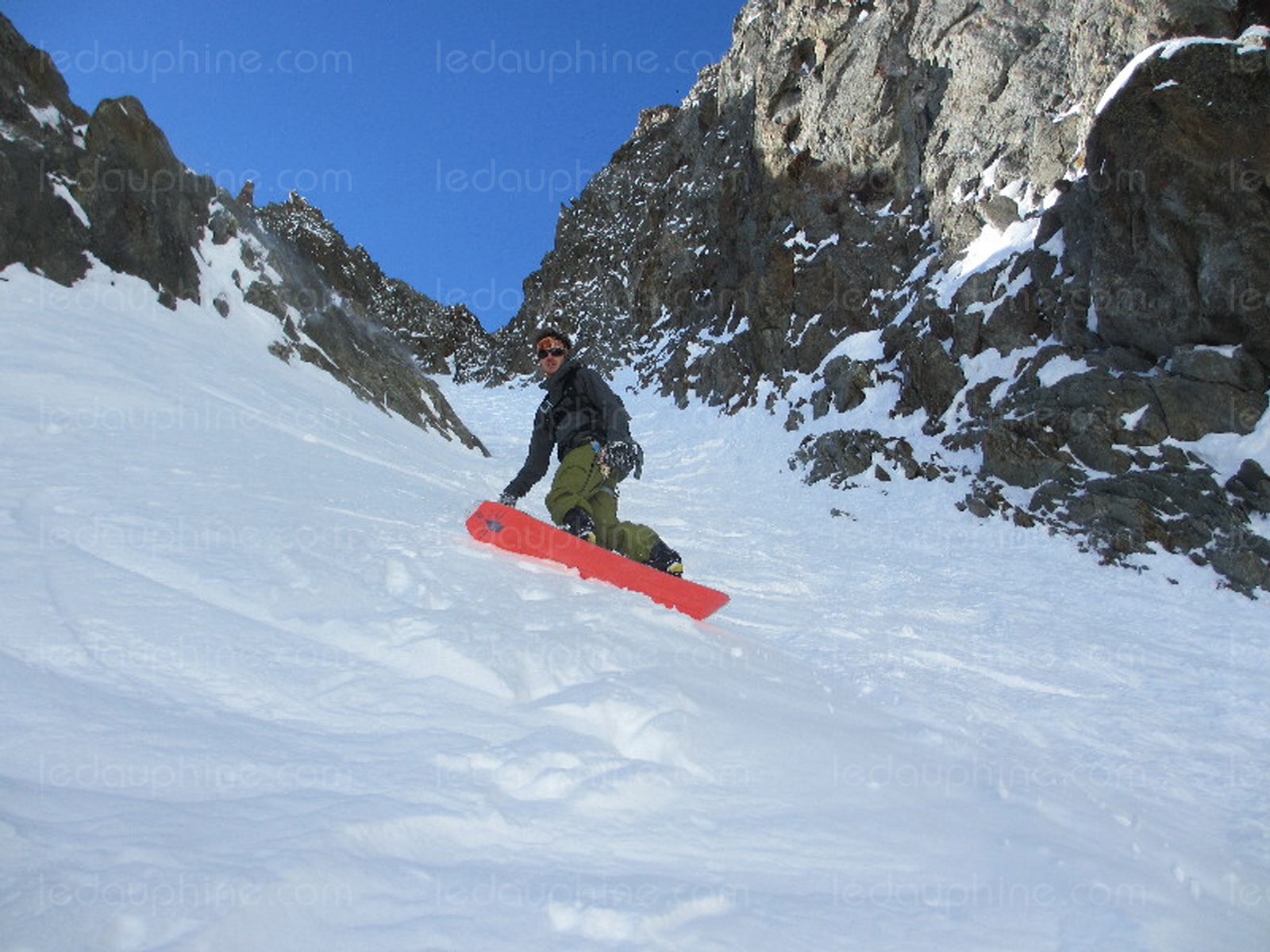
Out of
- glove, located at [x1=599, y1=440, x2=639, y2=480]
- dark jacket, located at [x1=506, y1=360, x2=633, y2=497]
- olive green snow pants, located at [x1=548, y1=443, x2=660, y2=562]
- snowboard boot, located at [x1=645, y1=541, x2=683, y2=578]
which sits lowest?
snowboard boot, located at [x1=645, y1=541, x2=683, y2=578]

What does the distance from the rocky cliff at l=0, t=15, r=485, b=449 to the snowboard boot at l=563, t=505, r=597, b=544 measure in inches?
334

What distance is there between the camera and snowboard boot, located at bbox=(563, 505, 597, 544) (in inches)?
195

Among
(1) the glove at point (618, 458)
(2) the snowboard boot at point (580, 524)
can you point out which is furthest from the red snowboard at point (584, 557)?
(1) the glove at point (618, 458)

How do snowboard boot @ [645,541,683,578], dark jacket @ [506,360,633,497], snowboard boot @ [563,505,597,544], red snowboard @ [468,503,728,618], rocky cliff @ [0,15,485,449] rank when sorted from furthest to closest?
rocky cliff @ [0,15,485,449] → dark jacket @ [506,360,633,497] → snowboard boot @ [563,505,597,544] → snowboard boot @ [645,541,683,578] → red snowboard @ [468,503,728,618]

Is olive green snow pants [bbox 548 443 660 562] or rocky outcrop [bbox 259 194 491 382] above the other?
rocky outcrop [bbox 259 194 491 382]

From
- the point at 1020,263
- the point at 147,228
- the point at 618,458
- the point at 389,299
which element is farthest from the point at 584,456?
the point at 389,299

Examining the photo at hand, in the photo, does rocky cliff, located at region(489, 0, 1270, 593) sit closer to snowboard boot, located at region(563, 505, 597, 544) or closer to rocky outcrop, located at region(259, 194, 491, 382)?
snowboard boot, located at region(563, 505, 597, 544)

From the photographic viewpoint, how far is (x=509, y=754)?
206cm

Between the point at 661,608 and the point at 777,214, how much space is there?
23.9 m

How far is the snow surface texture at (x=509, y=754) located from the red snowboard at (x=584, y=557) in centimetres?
22

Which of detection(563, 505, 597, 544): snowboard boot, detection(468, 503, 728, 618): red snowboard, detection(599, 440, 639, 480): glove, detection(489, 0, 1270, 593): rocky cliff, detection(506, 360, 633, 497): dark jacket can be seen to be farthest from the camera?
detection(489, 0, 1270, 593): rocky cliff

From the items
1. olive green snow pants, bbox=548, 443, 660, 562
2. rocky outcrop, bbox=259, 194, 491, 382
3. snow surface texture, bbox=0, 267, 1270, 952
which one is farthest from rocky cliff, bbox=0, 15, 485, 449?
rocky outcrop, bbox=259, 194, 491, 382

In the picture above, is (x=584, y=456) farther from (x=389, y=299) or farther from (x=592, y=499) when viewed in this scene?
(x=389, y=299)

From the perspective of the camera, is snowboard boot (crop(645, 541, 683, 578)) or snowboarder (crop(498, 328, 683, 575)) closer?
snowboard boot (crop(645, 541, 683, 578))
